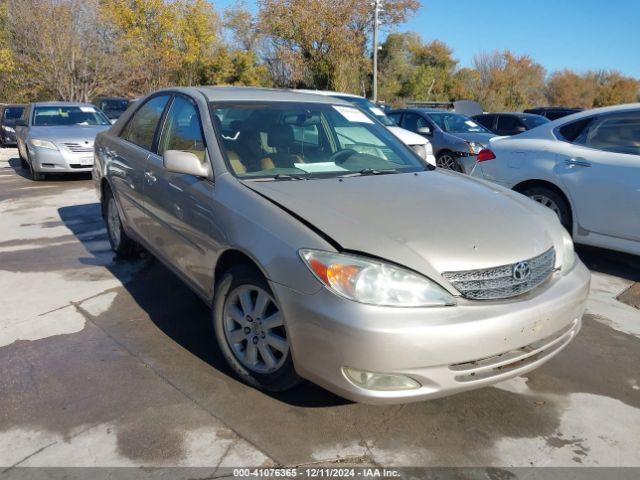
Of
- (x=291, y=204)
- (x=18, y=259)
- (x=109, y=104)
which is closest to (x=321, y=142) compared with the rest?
(x=291, y=204)

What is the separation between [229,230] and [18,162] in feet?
43.5

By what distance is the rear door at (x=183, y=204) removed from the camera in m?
3.13

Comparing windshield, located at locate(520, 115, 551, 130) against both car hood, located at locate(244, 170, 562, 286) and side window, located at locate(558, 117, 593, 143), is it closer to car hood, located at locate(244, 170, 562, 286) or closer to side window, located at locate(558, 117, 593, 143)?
side window, located at locate(558, 117, 593, 143)

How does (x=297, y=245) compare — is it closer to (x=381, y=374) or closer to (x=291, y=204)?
(x=291, y=204)

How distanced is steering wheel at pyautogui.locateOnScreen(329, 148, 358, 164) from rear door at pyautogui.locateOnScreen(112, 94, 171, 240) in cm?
144

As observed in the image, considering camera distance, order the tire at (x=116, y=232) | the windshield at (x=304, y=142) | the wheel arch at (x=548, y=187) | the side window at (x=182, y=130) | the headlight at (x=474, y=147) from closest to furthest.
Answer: the windshield at (x=304, y=142) < the side window at (x=182, y=130) < the tire at (x=116, y=232) < the wheel arch at (x=548, y=187) < the headlight at (x=474, y=147)

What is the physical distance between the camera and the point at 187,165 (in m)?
3.12

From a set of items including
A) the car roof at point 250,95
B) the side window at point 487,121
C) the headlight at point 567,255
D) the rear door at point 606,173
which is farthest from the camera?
the side window at point 487,121

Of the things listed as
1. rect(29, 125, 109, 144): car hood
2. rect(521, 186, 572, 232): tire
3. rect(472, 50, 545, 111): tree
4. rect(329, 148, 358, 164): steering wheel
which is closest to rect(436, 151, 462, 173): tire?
rect(521, 186, 572, 232): tire

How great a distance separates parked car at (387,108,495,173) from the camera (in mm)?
10398

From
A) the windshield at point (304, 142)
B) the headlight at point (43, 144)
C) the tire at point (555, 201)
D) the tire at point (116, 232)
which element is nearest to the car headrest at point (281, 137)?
the windshield at point (304, 142)

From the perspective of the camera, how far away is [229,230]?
2854mm

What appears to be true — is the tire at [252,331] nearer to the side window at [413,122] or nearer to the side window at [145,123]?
the side window at [145,123]

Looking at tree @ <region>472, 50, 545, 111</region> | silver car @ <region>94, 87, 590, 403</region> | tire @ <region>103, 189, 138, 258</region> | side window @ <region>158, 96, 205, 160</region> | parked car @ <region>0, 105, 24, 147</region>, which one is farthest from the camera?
tree @ <region>472, 50, 545, 111</region>
